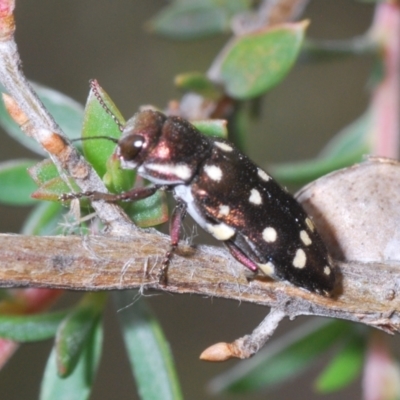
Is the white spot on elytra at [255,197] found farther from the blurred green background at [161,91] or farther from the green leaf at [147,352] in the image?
the blurred green background at [161,91]

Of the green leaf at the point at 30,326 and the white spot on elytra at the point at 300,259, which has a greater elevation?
the white spot on elytra at the point at 300,259

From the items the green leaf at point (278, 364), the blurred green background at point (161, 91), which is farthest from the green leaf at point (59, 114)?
the blurred green background at point (161, 91)

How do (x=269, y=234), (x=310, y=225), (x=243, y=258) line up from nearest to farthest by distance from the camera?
(x=243, y=258) < (x=310, y=225) < (x=269, y=234)

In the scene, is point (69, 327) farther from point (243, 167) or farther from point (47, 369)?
point (243, 167)

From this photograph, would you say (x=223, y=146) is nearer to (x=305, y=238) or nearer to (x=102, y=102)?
(x=305, y=238)

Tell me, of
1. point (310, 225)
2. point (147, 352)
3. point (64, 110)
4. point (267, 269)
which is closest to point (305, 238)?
point (310, 225)

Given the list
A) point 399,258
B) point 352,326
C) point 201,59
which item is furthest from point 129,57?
point 399,258

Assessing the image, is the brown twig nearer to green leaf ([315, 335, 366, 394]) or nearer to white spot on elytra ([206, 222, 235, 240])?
white spot on elytra ([206, 222, 235, 240])
